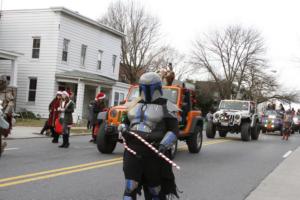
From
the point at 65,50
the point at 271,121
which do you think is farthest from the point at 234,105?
the point at 65,50

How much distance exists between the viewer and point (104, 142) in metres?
13.1

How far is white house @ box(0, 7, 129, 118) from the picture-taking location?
100 feet

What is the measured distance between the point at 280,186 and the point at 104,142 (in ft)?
16.8

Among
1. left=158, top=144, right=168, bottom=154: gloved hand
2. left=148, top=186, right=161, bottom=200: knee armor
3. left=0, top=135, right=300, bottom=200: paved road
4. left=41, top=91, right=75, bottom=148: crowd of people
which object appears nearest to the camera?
left=158, top=144, right=168, bottom=154: gloved hand

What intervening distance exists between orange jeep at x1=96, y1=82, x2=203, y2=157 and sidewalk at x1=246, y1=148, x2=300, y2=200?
2760mm

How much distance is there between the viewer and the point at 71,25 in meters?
31.6

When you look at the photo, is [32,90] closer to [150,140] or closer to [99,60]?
[99,60]

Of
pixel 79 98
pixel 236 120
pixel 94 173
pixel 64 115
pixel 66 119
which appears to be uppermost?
pixel 79 98

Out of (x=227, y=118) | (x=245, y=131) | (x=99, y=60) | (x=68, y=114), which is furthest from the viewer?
(x=99, y=60)

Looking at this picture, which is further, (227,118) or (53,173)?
(227,118)

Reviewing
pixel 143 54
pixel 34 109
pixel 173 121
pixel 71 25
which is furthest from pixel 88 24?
pixel 173 121

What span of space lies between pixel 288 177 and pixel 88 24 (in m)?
24.7

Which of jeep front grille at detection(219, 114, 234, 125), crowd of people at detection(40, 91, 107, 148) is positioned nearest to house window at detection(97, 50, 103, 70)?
jeep front grille at detection(219, 114, 234, 125)

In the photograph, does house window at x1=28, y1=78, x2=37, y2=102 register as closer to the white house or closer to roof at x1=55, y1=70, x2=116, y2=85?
the white house
